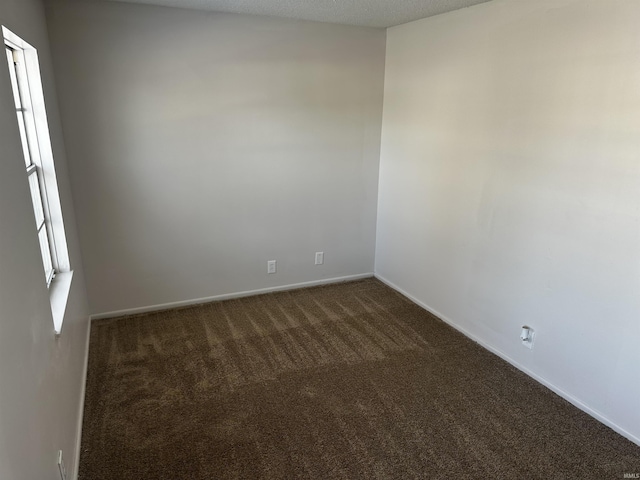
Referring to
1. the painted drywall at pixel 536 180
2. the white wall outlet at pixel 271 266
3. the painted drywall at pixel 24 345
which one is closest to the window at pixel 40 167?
the painted drywall at pixel 24 345

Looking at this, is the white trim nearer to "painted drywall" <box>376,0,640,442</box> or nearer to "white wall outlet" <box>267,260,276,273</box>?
"white wall outlet" <box>267,260,276,273</box>

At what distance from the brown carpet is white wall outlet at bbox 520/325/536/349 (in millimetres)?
217

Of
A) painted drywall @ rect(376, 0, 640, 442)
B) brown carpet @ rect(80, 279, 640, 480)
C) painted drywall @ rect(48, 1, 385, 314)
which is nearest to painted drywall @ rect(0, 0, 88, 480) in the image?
brown carpet @ rect(80, 279, 640, 480)

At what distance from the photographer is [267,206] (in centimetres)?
373

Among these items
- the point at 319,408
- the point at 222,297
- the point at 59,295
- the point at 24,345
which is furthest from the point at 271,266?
the point at 24,345

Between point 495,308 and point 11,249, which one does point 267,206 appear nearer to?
point 495,308

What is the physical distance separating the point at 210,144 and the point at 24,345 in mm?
2389

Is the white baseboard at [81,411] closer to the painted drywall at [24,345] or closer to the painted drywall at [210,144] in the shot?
the painted drywall at [24,345]

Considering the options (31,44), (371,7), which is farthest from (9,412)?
(371,7)

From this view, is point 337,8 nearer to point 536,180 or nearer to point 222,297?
point 536,180

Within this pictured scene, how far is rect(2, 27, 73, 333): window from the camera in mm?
2170

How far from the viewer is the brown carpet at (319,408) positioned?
2.02m

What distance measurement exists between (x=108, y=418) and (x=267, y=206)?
6.68 ft

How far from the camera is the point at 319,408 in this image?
2400 mm
